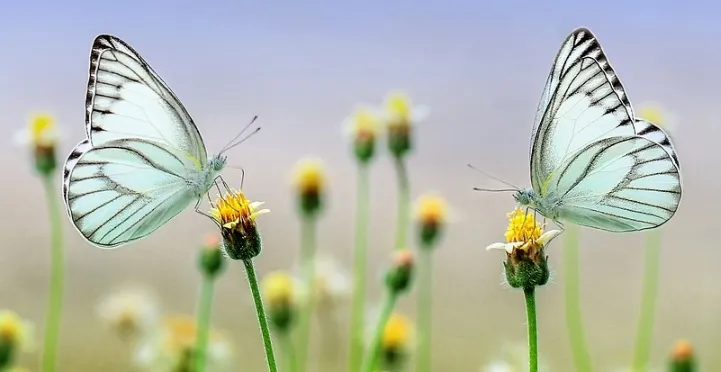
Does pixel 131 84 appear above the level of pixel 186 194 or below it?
above

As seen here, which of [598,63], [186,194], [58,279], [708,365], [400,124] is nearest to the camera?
[598,63]

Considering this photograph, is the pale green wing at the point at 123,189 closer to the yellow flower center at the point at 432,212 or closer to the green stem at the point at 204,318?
the green stem at the point at 204,318

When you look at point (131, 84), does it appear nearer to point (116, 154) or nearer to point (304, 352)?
point (116, 154)

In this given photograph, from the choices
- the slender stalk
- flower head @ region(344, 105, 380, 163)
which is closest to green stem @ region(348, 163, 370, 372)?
flower head @ region(344, 105, 380, 163)

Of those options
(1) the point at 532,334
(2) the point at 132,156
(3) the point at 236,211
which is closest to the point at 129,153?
(2) the point at 132,156

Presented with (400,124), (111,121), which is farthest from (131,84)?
(400,124)

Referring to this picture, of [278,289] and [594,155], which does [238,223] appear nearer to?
[594,155]

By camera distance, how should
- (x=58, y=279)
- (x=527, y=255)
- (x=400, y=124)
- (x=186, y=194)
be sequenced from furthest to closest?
(x=400, y=124) < (x=58, y=279) < (x=186, y=194) < (x=527, y=255)

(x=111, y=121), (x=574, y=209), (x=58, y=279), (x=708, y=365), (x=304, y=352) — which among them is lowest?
(x=708, y=365)
